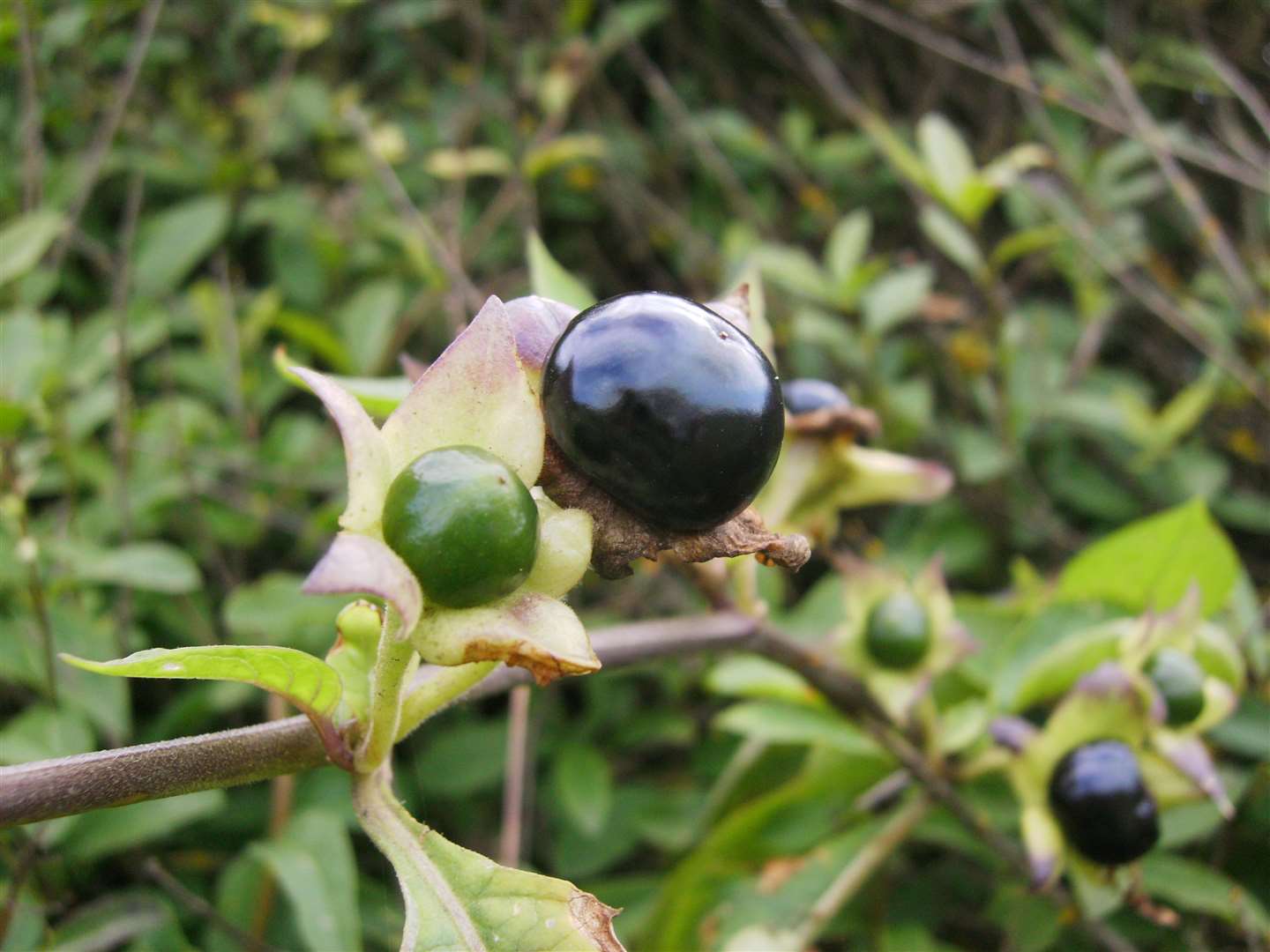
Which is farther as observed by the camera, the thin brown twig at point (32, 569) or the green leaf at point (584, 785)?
the green leaf at point (584, 785)

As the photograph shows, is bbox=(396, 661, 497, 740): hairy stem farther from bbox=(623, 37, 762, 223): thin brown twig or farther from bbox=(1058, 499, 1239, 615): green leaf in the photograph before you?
bbox=(623, 37, 762, 223): thin brown twig

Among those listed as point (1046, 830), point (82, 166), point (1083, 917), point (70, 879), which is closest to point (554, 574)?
point (1046, 830)

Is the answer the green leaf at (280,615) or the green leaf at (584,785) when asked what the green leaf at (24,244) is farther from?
the green leaf at (584,785)

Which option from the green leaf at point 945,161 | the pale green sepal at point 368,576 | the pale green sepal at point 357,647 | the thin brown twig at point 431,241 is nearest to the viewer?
the pale green sepal at point 368,576

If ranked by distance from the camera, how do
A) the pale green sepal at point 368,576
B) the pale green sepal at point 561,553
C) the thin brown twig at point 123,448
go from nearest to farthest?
the pale green sepal at point 368,576
the pale green sepal at point 561,553
the thin brown twig at point 123,448

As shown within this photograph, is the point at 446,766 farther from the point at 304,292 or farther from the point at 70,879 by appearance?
the point at 304,292

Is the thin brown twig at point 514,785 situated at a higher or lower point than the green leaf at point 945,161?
lower

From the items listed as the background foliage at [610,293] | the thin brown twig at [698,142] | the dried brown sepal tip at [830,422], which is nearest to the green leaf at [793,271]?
the background foliage at [610,293]

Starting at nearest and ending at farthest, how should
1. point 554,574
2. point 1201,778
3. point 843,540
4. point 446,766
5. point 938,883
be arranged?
1. point 554,574
2. point 1201,778
3. point 938,883
4. point 446,766
5. point 843,540
